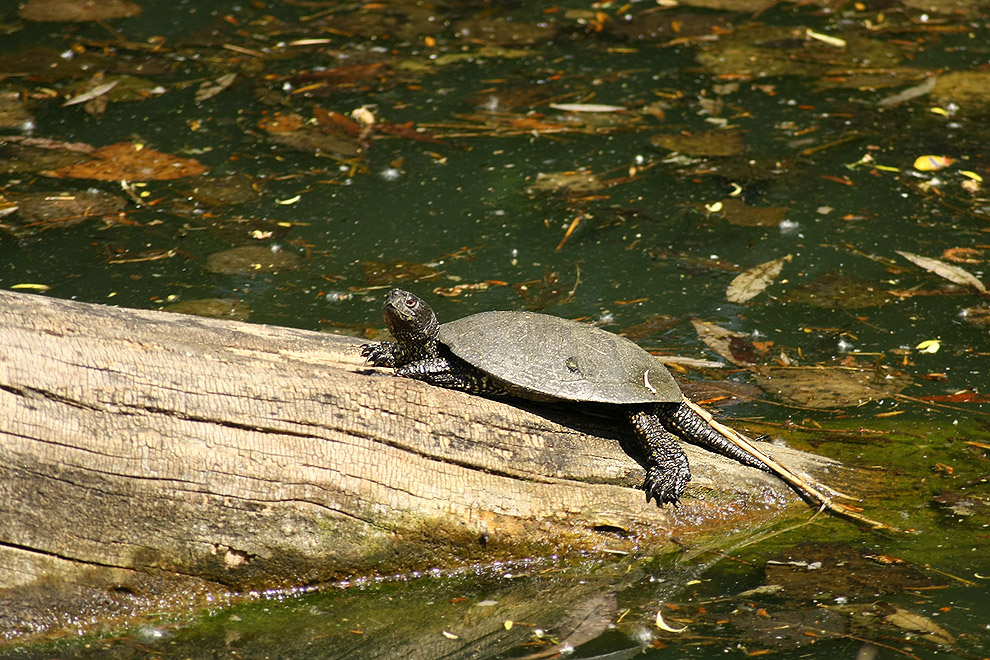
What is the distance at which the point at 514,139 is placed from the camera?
653 centimetres

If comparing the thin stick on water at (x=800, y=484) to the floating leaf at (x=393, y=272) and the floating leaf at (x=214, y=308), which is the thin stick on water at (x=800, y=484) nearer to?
the floating leaf at (x=393, y=272)

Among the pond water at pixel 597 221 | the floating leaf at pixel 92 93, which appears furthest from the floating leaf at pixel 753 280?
the floating leaf at pixel 92 93

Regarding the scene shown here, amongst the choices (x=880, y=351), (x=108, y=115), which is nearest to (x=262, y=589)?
(x=880, y=351)

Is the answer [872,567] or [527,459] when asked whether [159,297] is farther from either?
[872,567]

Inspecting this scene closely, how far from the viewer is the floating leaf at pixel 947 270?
4934 millimetres

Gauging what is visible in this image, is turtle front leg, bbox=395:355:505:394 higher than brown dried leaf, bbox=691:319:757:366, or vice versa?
turtle front leg, bbox=395:355:505:394

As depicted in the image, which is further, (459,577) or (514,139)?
(514,139)

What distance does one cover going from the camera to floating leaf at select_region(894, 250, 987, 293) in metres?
4.93

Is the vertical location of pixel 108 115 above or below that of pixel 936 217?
above

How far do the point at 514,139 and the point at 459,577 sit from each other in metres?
4.03

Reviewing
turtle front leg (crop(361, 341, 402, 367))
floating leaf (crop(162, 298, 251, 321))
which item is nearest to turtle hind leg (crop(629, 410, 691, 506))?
turtle front leg (crop(361, 341, 402, 367))

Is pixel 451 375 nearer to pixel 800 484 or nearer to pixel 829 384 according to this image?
pixel 800 484

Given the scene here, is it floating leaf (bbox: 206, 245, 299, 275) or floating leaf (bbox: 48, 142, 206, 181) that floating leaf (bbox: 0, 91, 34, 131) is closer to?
floating leaf (bbox: 48, 142, 206, 181)

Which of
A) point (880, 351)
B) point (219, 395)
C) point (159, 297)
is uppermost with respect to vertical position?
point (219, 395)
